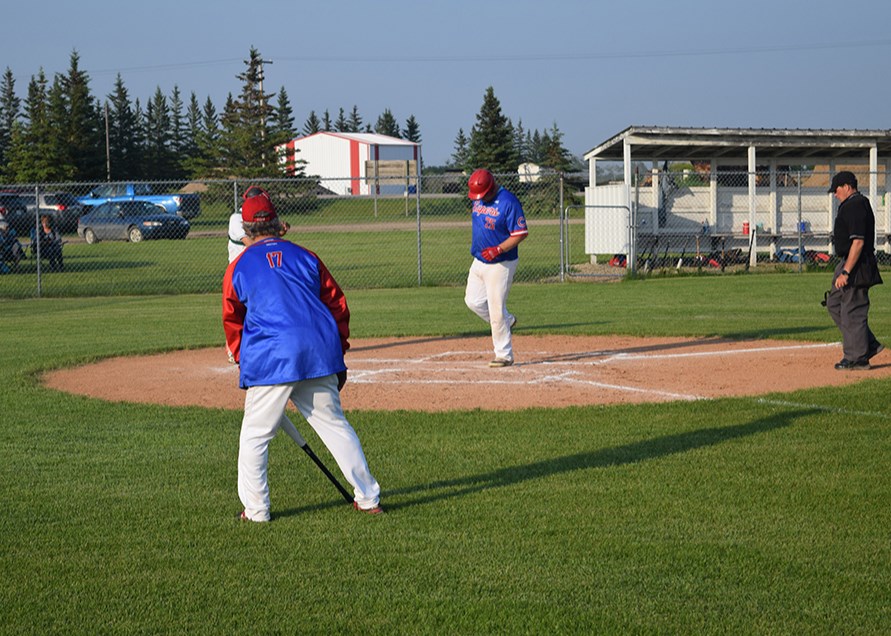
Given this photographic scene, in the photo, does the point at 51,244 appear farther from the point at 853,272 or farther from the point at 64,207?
the point at 853,272

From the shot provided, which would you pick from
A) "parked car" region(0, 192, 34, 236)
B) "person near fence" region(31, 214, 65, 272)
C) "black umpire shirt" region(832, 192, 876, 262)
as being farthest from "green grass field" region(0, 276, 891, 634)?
"parked car" region(0, 192, 34, 236)

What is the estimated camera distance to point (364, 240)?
37.3 m

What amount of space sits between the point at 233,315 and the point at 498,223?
237 inches

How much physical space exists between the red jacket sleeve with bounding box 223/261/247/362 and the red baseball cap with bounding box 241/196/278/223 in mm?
292

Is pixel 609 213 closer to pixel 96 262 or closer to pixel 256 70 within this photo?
pixel 96 262

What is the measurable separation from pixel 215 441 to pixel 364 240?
29237 mm

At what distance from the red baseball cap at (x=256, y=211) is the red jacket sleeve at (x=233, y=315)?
0.29m

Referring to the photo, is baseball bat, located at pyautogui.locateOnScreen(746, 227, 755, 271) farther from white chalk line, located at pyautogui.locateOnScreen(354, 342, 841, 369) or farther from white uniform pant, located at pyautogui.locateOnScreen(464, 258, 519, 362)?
white uniform pant, located at pyautogui.locateOnScreen(464, 258, 519, 362)

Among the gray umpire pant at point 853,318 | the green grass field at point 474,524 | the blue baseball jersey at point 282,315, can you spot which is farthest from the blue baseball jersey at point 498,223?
the blue baseball jersey at point 282,315

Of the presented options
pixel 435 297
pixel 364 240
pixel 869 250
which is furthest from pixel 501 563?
pixel 364 240

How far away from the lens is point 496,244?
11758 millimetres

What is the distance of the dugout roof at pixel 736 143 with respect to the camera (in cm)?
2606

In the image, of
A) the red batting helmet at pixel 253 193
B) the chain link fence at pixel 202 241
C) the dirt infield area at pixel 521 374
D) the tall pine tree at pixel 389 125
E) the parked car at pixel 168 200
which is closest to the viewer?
the red batting helmet at pixel 253 193

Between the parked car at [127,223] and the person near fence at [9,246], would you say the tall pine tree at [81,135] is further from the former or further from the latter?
the person near fence at [9,246]
